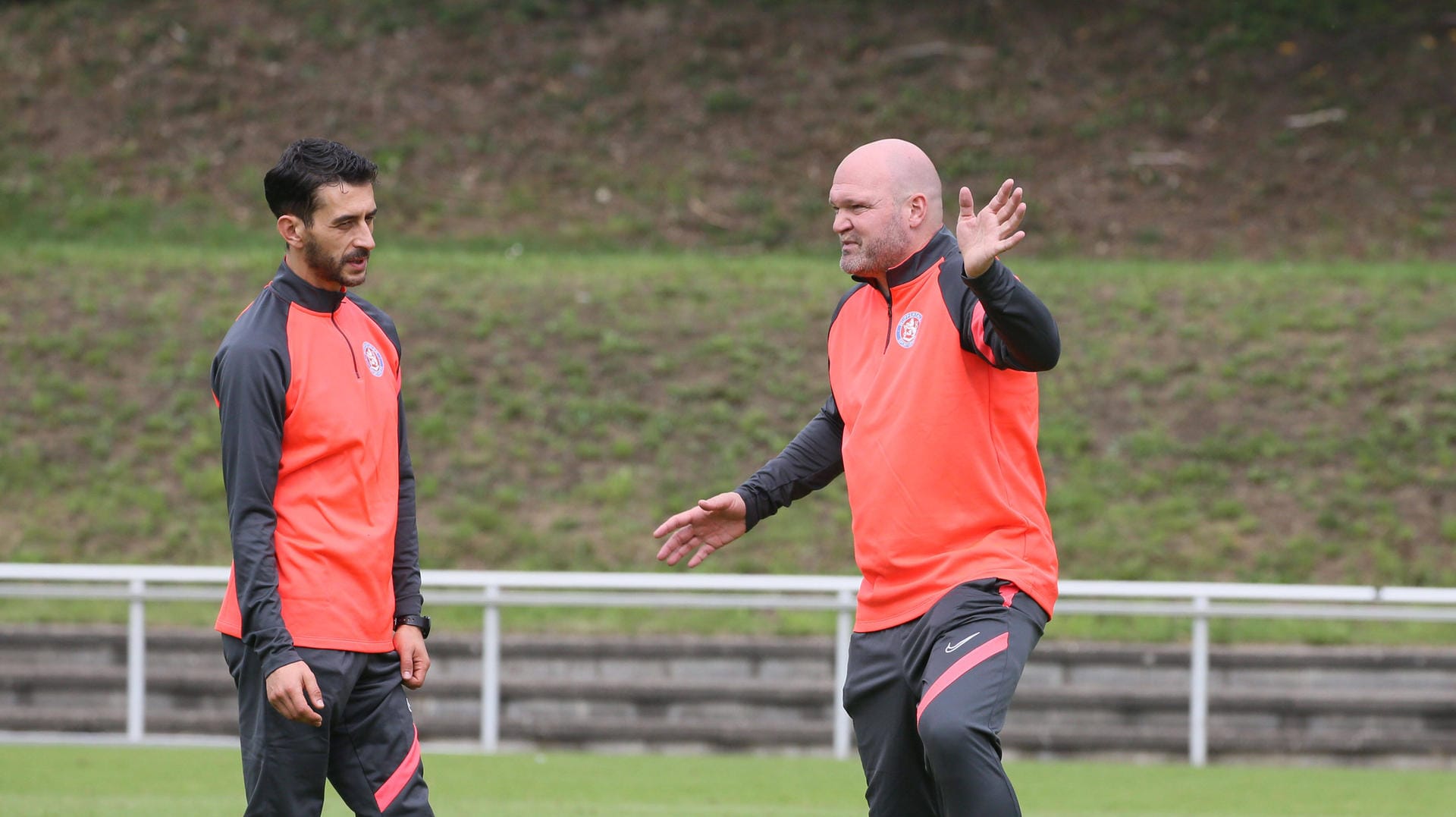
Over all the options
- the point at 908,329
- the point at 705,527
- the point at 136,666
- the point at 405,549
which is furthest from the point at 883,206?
the point at 136,666

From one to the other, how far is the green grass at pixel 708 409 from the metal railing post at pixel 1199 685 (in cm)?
167

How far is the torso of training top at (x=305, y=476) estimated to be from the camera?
3500mm

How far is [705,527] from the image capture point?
14.3 ft

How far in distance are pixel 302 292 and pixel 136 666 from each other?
578cm

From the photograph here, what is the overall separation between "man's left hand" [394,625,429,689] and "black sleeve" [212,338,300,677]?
372 mm

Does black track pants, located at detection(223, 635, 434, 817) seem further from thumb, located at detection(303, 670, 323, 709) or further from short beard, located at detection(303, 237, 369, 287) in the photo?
short beard, located at detection(303, 237, 369, 287)

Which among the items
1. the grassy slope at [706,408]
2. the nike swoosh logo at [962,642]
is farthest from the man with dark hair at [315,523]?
the grassy slope at [706,408]

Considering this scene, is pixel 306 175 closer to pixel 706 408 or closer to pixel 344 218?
pixel 344 218

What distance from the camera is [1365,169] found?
17.8 metres

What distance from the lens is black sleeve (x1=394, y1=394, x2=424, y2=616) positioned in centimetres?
387

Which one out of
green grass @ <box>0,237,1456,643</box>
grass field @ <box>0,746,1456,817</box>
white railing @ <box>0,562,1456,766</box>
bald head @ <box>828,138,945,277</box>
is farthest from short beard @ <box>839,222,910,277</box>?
green grass @ <box>0,237,1456,643</box>

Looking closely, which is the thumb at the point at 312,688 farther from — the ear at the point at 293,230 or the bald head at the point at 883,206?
the bald head at the point at 883,206

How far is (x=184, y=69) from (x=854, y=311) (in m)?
17.6

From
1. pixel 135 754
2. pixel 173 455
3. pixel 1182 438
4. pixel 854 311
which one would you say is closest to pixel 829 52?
pixel 1182 438
